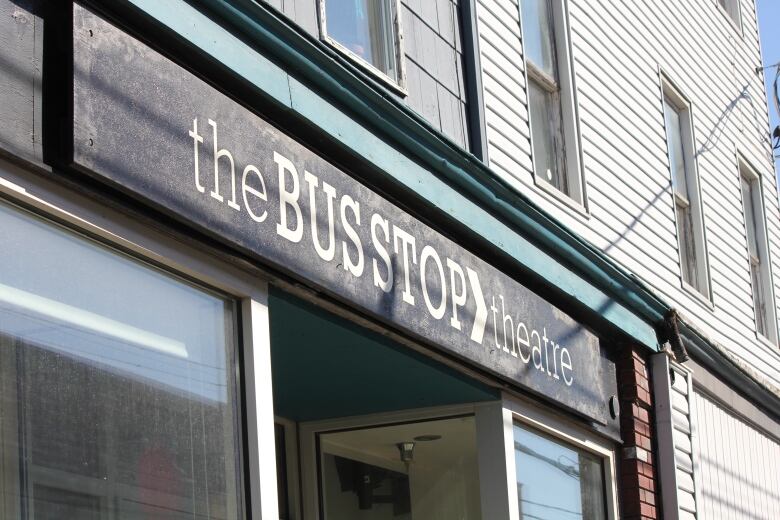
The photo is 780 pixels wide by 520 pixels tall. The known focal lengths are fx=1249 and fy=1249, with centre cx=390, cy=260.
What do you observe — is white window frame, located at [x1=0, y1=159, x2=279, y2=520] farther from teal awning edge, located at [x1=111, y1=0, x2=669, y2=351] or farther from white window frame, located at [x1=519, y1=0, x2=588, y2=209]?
white window frame, located at [x1=519, y1=0, x2=588, y2=209]

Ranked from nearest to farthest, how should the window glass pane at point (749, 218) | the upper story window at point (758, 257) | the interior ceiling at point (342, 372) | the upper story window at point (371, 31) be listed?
the interior ceiling at point (342, 372)
the upper story window at point (371, 31)
the upper story window at point (758, 257)
the window glass pane at point (749, 218)

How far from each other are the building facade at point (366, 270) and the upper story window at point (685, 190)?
1.3 inches

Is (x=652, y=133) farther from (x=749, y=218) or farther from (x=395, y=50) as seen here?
(x=395, y=50)

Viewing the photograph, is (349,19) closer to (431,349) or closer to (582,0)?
(431,349)

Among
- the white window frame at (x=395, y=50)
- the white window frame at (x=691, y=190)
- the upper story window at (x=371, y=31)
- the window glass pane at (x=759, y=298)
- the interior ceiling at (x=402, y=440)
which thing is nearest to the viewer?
the white window frame at (x=395, y=50)

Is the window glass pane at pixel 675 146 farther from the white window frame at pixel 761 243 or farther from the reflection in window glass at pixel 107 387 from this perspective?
the reflection in window glass at pixel 107 387

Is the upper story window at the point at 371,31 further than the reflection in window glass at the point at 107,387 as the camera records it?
Yes

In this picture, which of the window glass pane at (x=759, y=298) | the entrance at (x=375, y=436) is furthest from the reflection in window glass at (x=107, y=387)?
the window glass pane at (x=759, y=298)

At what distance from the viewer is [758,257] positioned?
13.0 meters

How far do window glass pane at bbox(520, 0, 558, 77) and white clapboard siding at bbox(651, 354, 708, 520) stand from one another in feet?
7.27

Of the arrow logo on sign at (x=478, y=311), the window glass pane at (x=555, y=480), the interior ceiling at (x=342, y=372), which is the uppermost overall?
the arrow logo on sign at (x=478, y=311)

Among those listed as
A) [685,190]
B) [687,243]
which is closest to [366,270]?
[687,243]

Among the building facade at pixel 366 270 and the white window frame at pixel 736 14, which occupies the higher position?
the white window frame at pixel 736 14

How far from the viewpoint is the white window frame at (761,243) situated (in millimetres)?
12784
